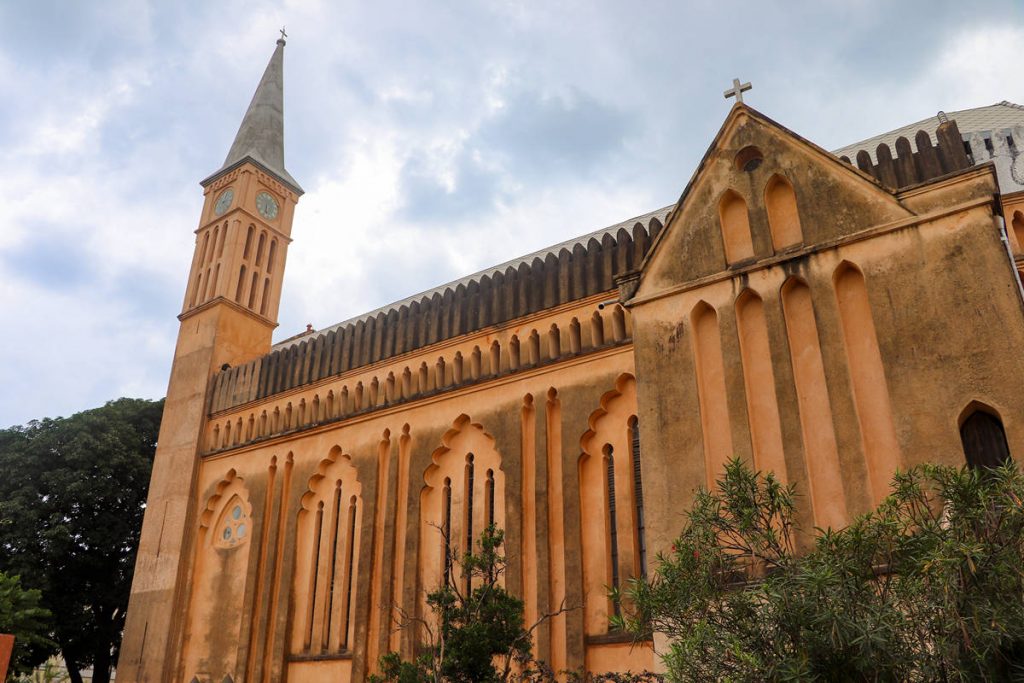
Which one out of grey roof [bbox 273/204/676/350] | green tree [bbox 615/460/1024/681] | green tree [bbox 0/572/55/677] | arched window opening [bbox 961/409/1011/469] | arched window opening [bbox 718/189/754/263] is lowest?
green tree [bbox 615/460/1024/681]

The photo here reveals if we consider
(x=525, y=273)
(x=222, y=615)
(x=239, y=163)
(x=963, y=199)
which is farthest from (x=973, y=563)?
(x=239, y=163)

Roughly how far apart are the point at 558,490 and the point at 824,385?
5.48m

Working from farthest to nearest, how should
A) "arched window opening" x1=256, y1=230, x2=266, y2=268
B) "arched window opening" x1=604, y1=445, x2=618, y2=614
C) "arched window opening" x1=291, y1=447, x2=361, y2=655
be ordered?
"arched window opening" x1=256, y1=230, x2=266, y2=268
"arched window opening" x1=291, y1=447, x2=361, y2=655
"arched window opening" x1=604, y1=445, x2=618, y2=614

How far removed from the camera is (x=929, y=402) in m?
8.42

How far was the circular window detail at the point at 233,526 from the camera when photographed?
18.3 meters

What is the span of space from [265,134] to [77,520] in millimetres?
12569

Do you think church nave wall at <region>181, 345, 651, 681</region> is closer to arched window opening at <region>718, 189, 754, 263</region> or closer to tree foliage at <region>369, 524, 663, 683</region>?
tree foliage at <region>369, 524, 663, 683</region>

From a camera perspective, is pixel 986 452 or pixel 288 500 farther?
pixel 288 500

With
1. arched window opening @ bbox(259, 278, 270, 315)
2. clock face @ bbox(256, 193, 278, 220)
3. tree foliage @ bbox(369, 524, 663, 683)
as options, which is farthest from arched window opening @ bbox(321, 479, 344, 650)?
clock face @ bbox(256, 193, 278, 220)

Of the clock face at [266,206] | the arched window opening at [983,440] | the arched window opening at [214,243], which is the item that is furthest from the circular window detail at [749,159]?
the arched window opening at [214,243]

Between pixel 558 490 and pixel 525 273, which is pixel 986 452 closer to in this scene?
pixel 558 490

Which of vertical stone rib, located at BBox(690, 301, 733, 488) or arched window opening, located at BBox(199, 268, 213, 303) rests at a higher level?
arched window opening, located at BBox(199, 268, 213, 303)

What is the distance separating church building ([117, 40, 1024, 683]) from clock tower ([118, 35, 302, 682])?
0.25 ft

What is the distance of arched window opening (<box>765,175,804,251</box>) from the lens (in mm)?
10242
